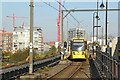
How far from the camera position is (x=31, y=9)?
2344cm

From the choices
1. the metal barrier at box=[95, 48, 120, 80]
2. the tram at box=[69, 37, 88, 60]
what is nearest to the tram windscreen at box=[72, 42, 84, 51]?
the tram at box=[69, 37, 88, 60]

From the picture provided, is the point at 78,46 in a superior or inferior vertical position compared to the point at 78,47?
superior

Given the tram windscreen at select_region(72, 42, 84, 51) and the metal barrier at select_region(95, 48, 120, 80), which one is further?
the tram windscreen at select_region(72, 42, 84, 51)

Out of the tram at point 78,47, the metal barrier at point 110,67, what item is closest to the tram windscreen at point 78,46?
the tram at point 78,47

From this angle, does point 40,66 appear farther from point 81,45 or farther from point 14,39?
point 14,39

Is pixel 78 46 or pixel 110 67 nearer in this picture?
pixel 110 67

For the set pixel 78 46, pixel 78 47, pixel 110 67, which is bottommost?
pixel 110 67

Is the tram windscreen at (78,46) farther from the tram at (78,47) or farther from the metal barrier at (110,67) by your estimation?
the metal barrier at (110,67)

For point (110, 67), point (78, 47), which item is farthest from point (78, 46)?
point (110, 67)

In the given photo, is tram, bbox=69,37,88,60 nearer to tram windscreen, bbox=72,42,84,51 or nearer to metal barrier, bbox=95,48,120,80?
tram windscreen, bbox=72,42,84,51

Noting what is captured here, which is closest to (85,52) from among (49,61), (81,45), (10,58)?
(81,45)

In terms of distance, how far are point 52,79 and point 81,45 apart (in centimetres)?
2224

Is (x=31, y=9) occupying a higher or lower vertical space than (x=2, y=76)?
higher

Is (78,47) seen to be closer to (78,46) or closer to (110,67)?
(78,46)
